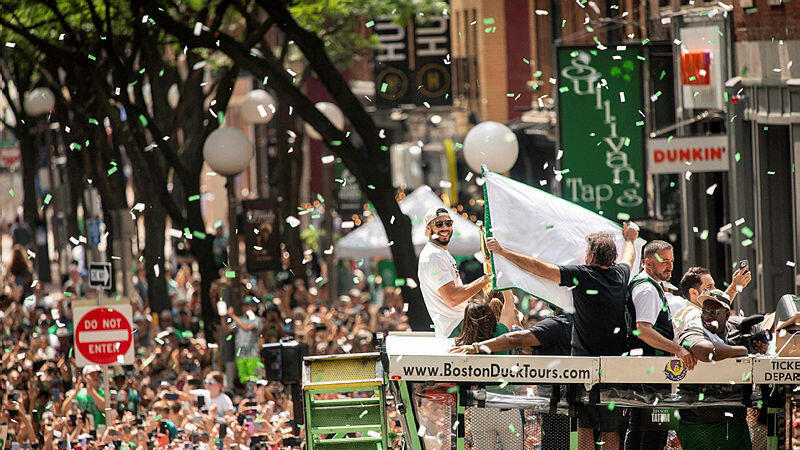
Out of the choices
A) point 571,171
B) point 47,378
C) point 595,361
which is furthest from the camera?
point 571,171

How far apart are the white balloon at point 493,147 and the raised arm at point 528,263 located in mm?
9075

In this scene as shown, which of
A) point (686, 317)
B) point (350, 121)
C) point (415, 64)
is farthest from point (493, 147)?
point (415, 64)

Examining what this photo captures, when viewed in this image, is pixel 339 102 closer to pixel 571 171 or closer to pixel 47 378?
pixel 571 171

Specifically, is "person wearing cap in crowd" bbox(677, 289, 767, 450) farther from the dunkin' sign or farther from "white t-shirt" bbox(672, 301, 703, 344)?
the dunkin' sign

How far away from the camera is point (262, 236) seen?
21.9 metres

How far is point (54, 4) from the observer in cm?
2072

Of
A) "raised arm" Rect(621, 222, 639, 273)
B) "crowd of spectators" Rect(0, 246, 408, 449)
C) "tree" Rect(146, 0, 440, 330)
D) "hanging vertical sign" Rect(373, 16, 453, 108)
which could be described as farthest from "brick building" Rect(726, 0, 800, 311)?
"hanging vertical sign" Rect(373, 16, 453, 108)

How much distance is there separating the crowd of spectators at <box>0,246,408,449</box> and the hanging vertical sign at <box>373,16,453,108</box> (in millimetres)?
4440

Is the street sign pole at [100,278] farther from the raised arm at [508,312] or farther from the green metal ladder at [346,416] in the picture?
the raised arm at [508,312]

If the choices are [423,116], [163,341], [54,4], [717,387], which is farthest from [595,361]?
[423,116]

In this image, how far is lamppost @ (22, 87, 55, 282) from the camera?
3155 cm

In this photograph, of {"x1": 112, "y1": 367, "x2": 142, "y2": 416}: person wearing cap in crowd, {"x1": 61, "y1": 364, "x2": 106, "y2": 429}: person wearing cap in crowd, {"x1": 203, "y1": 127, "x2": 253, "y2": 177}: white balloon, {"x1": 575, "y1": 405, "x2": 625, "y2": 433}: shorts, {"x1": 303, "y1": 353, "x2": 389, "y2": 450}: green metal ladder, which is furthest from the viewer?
{"x1": 203, "y1": 127, "x2": 253, "y2": 177}: white balloon

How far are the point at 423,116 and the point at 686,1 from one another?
23839 mm

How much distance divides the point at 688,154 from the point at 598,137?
3.85 feet
